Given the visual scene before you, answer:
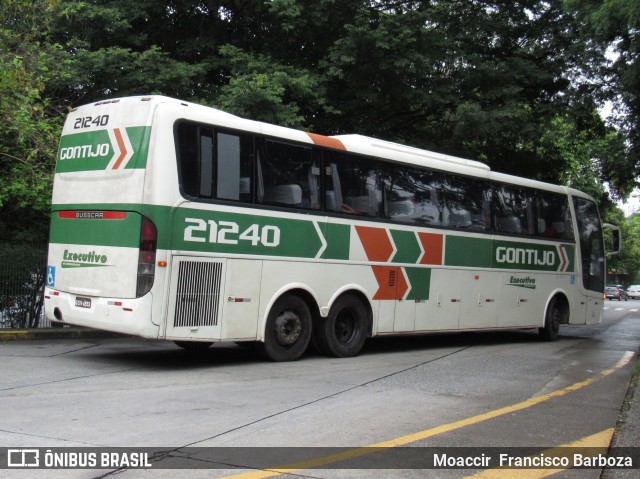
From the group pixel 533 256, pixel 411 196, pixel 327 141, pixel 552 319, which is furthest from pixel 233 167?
pixel 552 319

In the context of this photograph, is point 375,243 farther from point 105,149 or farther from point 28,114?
point 28,114

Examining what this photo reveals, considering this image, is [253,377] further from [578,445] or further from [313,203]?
[578,445]

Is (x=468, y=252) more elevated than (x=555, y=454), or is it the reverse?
(x=468, y=252)

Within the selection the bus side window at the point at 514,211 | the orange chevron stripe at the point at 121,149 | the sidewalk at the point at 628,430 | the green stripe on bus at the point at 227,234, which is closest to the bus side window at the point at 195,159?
the green stripe on bus at the point at 227,234

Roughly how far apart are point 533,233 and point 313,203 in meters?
6.65

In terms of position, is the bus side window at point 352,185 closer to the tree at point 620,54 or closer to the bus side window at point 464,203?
the bus side window at point 464,203

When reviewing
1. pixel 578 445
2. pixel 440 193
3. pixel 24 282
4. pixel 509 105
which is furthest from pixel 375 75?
pixel 578 445

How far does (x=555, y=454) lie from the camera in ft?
18.7

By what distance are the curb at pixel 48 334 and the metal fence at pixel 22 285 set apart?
104 centimetres

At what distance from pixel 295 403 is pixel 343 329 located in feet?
14.1

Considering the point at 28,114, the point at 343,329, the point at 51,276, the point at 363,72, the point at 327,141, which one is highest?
the point at 363,72

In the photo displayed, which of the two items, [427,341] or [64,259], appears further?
[427,341]

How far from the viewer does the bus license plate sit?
9.38 metres

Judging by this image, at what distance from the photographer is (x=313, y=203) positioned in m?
10.8
